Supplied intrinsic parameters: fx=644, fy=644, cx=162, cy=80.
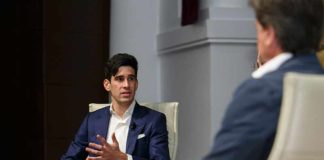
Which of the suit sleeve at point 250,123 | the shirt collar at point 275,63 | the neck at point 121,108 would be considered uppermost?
the shirt collar at point 275,63

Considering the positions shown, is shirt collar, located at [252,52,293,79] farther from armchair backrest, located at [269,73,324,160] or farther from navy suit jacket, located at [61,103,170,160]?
navy suit jacket, located at [61,103,170,160]

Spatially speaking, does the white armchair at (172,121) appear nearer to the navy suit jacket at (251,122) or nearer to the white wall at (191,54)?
the white wall at (191,54)

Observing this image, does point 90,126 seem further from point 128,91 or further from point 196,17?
point 196,17

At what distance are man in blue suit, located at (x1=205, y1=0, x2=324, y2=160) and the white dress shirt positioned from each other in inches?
60.5

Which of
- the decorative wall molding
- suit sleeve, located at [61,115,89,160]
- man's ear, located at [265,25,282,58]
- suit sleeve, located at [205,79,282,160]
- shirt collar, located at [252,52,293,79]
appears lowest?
suit sleeve, located at [61,115,89,160]

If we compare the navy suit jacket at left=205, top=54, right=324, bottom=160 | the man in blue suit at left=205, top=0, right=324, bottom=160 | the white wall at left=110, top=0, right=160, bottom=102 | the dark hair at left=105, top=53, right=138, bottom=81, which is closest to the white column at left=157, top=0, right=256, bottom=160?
the white wall at left=110, top=0, right=160, bottom=102

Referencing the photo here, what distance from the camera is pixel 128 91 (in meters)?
2.92

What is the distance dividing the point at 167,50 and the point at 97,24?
0.50 metres

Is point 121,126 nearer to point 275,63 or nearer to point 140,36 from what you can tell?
point 140,36

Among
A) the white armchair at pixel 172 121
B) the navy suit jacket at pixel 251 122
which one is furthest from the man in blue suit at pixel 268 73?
the white armchair at pixel 172 121

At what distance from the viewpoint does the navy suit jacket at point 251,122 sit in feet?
4.08

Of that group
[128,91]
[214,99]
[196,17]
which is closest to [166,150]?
[128,91]

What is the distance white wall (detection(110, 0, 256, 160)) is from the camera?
3.79 meters

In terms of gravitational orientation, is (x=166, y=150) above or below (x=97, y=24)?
below
